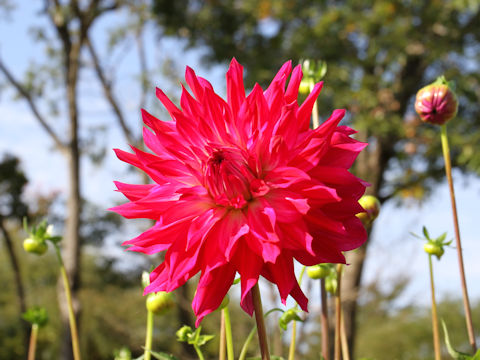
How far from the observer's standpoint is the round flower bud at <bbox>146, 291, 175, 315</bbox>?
2.10 ft

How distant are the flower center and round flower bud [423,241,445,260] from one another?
288 millimetres

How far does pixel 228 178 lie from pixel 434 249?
1.06ft

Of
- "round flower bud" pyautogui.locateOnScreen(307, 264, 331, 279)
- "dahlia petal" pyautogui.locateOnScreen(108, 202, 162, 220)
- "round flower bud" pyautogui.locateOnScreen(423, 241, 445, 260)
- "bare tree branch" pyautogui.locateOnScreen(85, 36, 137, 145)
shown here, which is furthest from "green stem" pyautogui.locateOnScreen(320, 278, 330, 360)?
"bare tree branch" pyautogui.locateOnScreen(85, 36, 137, 145)

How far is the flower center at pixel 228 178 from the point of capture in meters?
0.47

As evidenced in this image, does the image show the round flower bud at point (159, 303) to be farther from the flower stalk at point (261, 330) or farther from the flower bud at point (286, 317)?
the flower stalk at point (261, 330)

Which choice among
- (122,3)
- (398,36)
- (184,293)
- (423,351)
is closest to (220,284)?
(398,36)

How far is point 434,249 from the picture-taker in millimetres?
629

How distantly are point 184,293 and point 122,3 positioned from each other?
3.98 m

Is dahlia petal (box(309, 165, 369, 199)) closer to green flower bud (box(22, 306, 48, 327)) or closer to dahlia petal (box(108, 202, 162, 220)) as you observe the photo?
dahlia petal (box(108, 202, 162, 220))

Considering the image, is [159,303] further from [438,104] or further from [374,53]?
[374,53]

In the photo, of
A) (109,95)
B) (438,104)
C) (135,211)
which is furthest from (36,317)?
(109,95)

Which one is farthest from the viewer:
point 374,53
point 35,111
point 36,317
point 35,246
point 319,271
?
point 35,111

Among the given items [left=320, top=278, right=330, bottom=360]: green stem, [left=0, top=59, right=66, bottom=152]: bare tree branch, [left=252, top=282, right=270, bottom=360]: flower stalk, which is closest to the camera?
[left=252, top=282, right=270, bottom=360]: flower stalk

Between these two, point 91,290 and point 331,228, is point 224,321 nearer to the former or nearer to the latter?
point 331,228
